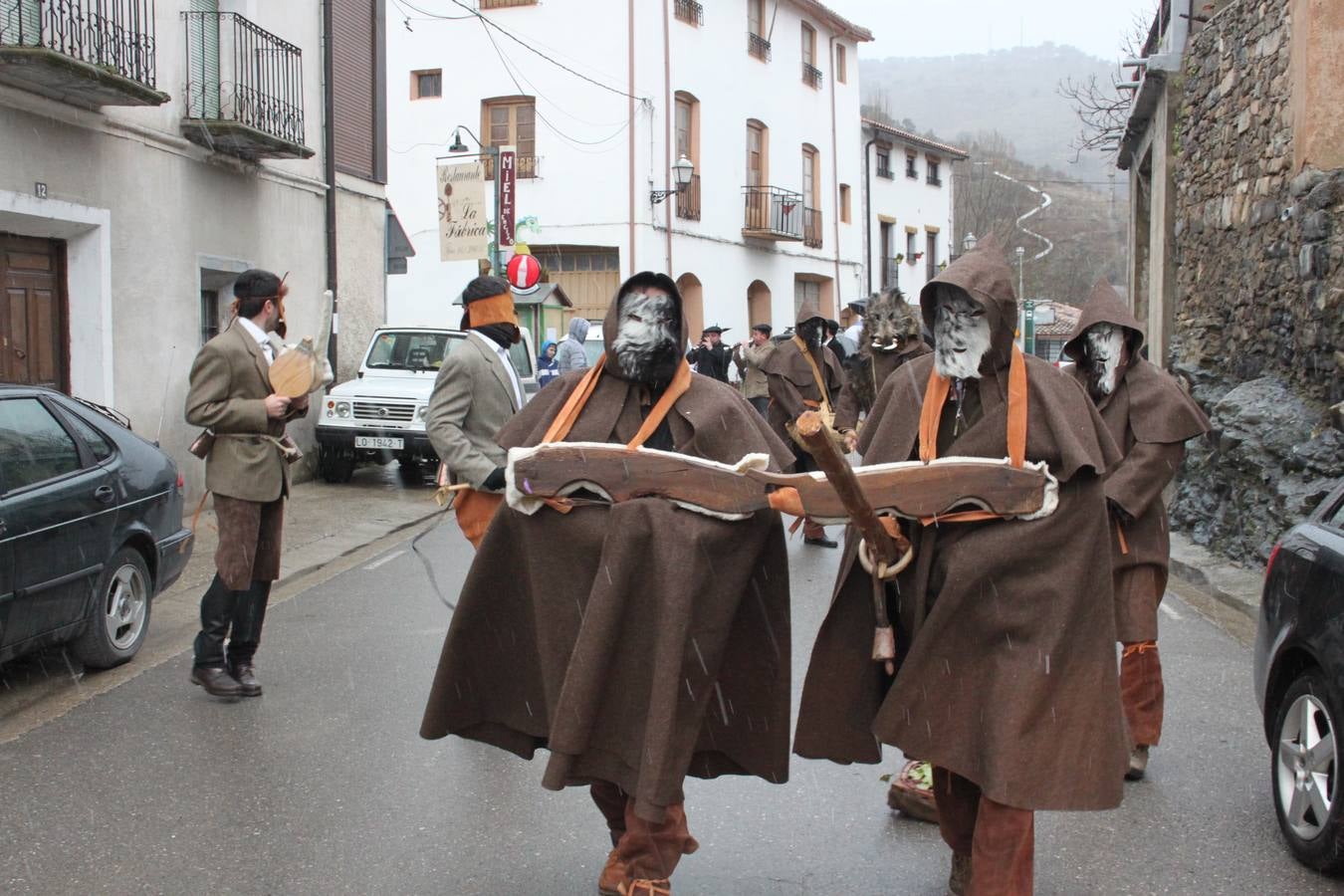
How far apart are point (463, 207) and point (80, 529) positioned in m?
10.7

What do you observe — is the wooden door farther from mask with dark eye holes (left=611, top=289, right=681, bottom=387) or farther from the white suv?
mask with dark eye holes (left=611, top=289, right=681, bottom=387)

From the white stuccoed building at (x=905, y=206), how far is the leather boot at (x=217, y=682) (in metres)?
36.5

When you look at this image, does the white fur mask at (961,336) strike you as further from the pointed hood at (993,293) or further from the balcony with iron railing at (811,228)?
the balcony with iron railing at (811,228)

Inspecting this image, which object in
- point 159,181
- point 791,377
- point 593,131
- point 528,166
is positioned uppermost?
point 593,131

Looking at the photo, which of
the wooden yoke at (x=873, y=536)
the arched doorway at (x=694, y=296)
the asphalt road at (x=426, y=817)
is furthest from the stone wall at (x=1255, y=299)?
the arched doorway at (x=694, y=296)

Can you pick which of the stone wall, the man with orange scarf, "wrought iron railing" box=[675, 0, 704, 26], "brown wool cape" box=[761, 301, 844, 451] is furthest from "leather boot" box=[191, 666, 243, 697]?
"wrought iron railing" box=[675, 0, 704, 26]

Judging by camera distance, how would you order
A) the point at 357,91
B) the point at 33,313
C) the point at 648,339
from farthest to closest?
the point at 357,91 → the point at 33,313 → the point at 648,339

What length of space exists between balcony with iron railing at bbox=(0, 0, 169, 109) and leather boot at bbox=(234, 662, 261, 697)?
6.00 metres

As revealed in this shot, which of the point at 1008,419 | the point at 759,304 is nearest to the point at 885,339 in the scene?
the point at 1008,419

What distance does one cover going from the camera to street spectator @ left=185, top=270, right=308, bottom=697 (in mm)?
5973

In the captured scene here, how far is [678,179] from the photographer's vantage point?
27.8 m

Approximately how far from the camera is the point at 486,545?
3.80m

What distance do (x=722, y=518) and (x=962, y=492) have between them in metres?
0.62

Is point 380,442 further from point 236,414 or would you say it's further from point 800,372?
point 236,414
